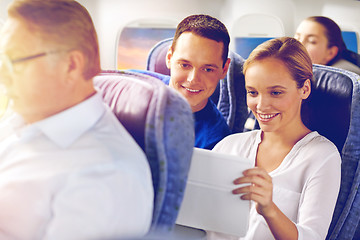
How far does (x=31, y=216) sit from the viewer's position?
67 centimetres

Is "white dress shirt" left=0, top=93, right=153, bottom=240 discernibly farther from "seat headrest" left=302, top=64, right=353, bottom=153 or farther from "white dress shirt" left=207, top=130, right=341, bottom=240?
"seat headrest" left=302, top=64, right=353, bottom=153

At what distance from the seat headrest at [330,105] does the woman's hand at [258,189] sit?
16.6 inches

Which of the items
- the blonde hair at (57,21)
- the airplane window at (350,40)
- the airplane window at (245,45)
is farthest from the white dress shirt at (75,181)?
the airplane window at (350,40)

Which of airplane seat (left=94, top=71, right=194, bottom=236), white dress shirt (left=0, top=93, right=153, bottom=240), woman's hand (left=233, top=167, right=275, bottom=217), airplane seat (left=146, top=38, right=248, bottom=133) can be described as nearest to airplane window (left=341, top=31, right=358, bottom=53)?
airplane seat (left=146, top=38, right=248, bottom=133)

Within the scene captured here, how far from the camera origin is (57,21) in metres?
0.68

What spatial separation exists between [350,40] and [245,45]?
0.54 m

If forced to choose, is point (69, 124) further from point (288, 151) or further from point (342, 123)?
point (342, 123)

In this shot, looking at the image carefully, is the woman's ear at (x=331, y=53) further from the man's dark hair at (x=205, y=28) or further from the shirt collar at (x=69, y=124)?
the shirt collar at (x=69, y=124)

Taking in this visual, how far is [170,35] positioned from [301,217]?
29.2 inches

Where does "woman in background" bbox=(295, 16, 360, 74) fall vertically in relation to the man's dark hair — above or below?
below

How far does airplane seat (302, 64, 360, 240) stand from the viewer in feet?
3.90

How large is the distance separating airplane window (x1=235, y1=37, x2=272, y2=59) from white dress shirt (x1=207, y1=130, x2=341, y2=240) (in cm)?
46

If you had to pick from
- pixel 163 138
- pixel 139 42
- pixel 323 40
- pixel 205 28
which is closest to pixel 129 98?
pixel 163 138

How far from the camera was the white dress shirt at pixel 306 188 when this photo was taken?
A: 101 centimetres
